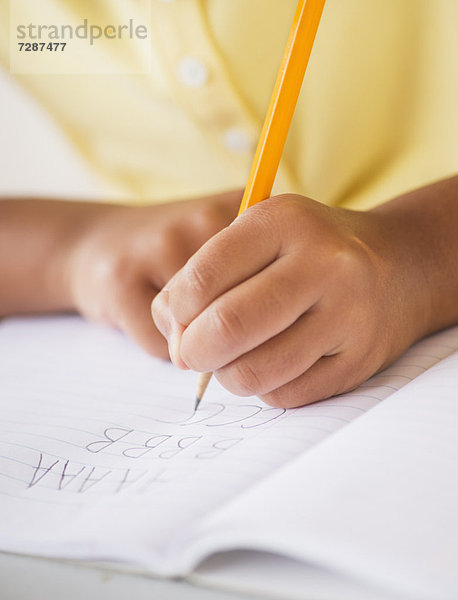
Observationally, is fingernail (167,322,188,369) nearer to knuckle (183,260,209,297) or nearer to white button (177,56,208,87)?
knuckle (183,260,209,297)

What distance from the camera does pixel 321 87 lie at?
1.67 feet

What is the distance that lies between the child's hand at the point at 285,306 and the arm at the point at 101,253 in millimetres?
91

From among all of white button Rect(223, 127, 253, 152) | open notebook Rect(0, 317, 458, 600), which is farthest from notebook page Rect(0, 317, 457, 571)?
white button Rect(223, 127, 253, 152)

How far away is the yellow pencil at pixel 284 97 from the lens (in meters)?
0.31

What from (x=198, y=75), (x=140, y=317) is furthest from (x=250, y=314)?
(x=198, y=75)

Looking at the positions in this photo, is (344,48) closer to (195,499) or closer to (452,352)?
(452,352)

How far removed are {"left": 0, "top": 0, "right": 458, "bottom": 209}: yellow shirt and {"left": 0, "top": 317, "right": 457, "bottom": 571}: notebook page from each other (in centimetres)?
19

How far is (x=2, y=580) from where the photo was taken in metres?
0.22

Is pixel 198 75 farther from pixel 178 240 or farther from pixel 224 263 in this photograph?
pixel 224 263

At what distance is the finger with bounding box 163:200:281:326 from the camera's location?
28 cm

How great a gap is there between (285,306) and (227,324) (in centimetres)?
2

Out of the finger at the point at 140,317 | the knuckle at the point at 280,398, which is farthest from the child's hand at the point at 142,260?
the knuckle at the point at 280,398

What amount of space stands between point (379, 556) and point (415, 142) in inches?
14.3

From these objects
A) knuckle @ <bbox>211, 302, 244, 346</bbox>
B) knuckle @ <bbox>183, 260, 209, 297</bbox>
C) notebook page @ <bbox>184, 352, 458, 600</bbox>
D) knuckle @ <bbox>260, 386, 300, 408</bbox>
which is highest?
knuckle @ <bbox>183, 260, 209, 297</bbox>
